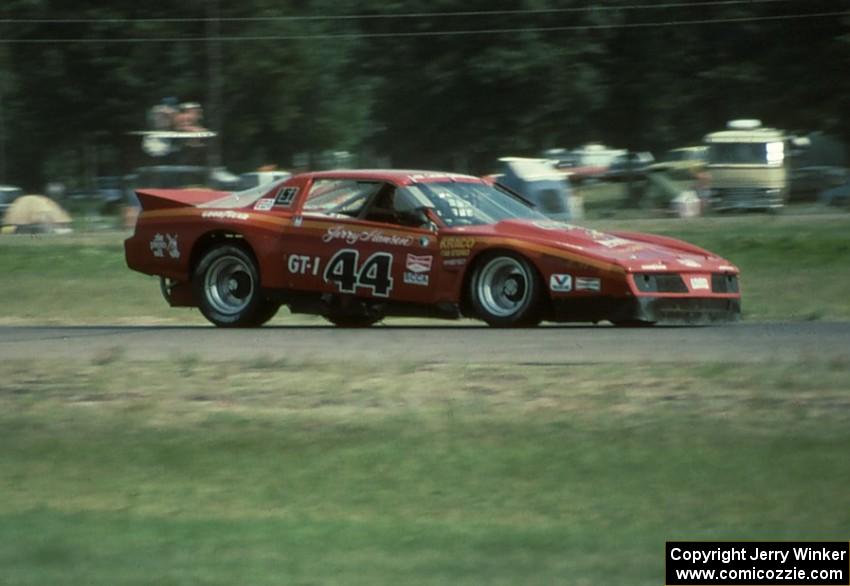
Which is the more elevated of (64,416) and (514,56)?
(514,56)

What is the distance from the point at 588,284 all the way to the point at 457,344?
1.23 meters

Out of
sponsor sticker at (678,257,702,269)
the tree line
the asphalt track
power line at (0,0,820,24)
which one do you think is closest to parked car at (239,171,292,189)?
the tree line

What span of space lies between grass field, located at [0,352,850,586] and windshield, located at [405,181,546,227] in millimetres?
2981

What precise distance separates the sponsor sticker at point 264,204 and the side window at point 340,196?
0.35 m

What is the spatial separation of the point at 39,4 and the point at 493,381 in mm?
46136

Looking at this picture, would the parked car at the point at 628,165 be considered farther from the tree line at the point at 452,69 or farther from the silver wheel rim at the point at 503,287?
the silver wheel rim at the point at 503,287

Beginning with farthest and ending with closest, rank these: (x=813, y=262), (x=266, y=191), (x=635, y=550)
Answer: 1. (x=813, y=262)
2. (x=266, y=191)
3. (x=635, y=550)

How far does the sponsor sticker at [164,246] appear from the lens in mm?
14242

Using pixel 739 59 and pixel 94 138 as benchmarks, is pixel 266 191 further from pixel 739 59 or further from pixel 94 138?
pixel 94 138

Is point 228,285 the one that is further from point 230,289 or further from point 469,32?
point 469,32

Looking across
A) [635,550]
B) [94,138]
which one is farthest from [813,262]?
[94,138]

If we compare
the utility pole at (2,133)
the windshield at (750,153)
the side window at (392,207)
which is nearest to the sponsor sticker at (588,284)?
the side window at (392,207)

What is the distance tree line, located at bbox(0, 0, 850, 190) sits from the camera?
167 ft

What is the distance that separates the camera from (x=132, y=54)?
52.0 meters
